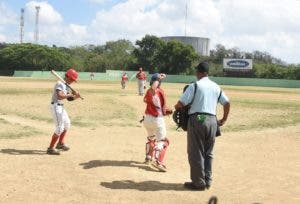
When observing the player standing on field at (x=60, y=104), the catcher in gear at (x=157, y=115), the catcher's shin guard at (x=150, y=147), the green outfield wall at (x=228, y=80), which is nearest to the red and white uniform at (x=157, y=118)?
the catcher in gear at (x=157, y=115)

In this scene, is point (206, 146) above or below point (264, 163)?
above

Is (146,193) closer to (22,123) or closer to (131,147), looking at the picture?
(131,147)

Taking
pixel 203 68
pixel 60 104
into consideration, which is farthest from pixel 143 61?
pixel 203 68

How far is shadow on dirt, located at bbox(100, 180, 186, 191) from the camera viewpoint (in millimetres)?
8227

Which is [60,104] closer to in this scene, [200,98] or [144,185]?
[144,185]

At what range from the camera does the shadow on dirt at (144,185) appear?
8.23 metres

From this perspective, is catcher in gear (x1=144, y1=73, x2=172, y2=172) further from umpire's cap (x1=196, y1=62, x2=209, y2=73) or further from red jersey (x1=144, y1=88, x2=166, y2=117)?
umpire's cap (x1=196, y1=62, x2=209, y2=73)

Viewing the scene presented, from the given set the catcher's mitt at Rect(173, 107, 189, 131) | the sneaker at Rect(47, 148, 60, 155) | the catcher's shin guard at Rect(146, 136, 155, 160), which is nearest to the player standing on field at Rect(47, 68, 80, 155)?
the sneaker at Rect(47, 148, 60, 155)

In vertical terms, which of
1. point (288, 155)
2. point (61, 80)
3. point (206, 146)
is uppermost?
point (61, 80)

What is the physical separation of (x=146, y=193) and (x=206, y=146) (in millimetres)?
1244

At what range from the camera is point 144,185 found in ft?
27.6

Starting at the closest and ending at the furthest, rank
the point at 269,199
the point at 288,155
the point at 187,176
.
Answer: the point at 269,199, the point at 187,176, the point at 288,155

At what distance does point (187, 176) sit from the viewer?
9336 millimetres

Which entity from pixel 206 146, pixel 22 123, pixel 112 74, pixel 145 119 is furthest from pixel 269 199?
pixel 112 74
